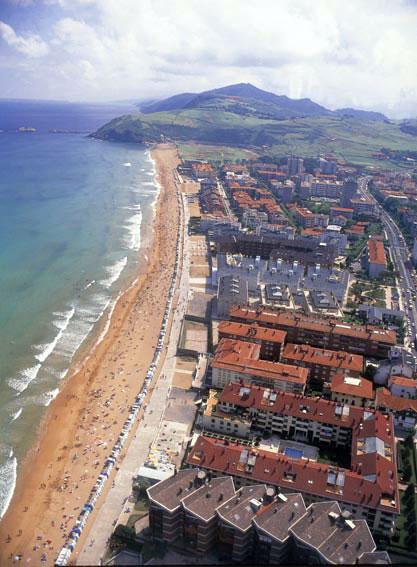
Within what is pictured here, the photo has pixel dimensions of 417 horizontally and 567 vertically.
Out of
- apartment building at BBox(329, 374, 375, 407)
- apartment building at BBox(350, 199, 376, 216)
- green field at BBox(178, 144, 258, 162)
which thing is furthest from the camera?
green field at BBox(178, 144, 258, 162)

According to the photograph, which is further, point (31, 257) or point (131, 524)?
point (31, 257)

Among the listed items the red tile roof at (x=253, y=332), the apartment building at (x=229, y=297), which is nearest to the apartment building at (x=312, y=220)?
the apartment building at (x=229, y=297)

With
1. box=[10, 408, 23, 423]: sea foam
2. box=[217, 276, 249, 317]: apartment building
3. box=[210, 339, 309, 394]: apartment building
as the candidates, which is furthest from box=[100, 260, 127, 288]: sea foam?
box=[210, 339, 309, 394]: apartment building

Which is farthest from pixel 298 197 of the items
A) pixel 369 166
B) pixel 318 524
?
pixel 318 524

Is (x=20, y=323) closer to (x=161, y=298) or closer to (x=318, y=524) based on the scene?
(x=161, y=298)

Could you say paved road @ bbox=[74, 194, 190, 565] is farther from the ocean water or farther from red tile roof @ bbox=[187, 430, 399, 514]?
the ocean water

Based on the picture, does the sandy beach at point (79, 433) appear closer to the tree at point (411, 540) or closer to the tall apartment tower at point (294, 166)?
the tree at point (411, 540)
